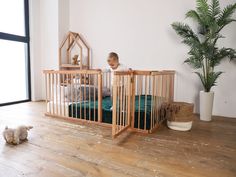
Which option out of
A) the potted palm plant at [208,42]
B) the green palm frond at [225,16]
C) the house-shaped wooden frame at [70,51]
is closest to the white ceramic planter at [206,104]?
the potted palm plant at [208,42]

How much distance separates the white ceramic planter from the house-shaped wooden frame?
264 cm

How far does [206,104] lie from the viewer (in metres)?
3.03

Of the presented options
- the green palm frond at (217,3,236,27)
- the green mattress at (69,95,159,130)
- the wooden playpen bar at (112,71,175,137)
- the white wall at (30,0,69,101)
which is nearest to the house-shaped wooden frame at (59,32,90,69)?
the white wall at (30,0,69,101)

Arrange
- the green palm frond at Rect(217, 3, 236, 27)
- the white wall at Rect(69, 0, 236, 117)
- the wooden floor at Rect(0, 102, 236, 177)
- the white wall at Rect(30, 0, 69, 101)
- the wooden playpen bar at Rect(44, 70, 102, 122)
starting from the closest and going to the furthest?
the wooden floor at Rect(0, 102, 236, 177) → the green palm frond at Rect(217, 3, 236, 27) → the wooden playpen bar at Rect(44, 70, 102, 122) → the white wall at Rect(69, 0, 236, 117) → the white wall at Rect(30, 0, 69, 101)

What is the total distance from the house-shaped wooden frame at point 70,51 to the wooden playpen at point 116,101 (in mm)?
1209

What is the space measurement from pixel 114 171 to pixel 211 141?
1.32 m

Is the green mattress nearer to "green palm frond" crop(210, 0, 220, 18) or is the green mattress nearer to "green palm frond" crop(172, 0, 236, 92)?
"green palm frond" crop(172, 0, 236, 92)

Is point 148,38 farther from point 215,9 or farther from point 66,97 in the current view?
point 66,97

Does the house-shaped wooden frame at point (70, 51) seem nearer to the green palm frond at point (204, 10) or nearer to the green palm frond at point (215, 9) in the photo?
the green palm frond at point (204, 10)

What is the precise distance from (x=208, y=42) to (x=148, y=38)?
1.17 m

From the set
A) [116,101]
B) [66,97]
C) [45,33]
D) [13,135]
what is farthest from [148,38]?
[13,135]

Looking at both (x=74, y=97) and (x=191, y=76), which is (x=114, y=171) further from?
(x=191, y=76)

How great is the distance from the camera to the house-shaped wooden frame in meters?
4.43

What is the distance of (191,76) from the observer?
3.48 meters
